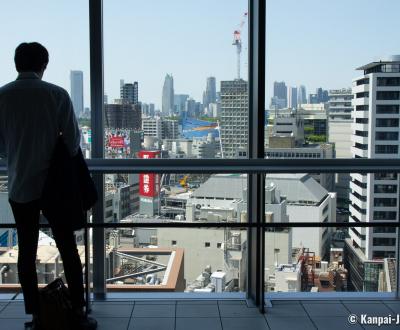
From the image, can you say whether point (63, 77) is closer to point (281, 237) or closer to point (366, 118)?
point (281, 237)

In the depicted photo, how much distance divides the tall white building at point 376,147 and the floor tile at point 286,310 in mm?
502

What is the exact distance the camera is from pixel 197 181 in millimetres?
2926

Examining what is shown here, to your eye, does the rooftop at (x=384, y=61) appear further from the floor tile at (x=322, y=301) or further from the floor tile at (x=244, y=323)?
the floor tile at (x=244, y=323)

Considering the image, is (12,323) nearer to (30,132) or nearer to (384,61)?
(30,132)

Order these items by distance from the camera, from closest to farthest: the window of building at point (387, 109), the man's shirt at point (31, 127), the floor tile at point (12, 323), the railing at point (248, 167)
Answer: the man's shirt at point (31, 127) < the floor tile at point (12, 323) < the railing at point (248, 167) < the window of building at point (387, 109)

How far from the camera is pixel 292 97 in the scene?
3082 millimetres

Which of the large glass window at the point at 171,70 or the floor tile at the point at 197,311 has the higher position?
the large glass window at the point at 171,70

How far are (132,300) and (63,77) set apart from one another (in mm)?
1455

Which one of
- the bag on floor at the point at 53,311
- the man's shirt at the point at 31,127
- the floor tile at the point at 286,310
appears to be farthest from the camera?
the floor tile at the point at 286,310

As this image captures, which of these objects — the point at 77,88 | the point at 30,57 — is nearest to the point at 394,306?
the point at 77,88

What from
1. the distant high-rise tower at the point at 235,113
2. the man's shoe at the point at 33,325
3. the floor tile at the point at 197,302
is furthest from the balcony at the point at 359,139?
the man's shoe at the point at 33,325

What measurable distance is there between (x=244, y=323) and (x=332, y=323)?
1.60ft

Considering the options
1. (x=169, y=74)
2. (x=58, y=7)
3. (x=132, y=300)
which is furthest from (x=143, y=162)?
(x=58, y=7)

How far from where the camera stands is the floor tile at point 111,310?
2.83 m
